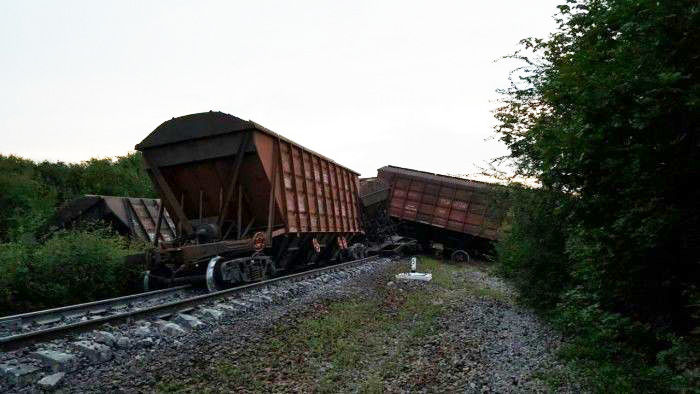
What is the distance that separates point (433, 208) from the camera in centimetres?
1983

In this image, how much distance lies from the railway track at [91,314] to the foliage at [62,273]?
1836 mm

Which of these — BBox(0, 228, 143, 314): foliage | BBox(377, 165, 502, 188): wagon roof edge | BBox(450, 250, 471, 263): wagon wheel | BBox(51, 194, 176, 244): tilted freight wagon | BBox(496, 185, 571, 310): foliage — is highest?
BBox(377, 165, 502, 188): wagon roof edge

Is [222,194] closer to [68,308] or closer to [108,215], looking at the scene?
[68,308]

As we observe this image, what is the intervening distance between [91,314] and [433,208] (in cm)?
1429

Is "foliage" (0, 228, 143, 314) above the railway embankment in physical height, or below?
below

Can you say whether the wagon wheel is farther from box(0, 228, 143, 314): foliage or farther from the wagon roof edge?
box(0, 228, 143, 314): foliage

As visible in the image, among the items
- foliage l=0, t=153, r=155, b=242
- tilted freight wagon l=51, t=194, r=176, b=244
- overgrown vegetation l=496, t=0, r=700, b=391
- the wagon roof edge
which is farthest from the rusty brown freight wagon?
foliage l=0, t=153, r=155, b=242

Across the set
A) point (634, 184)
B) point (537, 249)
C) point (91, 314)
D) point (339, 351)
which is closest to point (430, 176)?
point (537, 249)

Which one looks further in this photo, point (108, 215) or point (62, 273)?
point (108, 215)

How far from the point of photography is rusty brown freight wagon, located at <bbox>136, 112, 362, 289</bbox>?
9.82 m

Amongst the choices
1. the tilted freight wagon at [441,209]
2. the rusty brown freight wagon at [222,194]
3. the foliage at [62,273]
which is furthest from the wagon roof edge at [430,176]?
the foliage at [62,273]

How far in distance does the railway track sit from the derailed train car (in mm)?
10927

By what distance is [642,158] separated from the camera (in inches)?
138

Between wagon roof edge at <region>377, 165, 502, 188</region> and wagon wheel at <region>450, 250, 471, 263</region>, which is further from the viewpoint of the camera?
wagon wheel at <region>450, 250, 471, 263</region>
